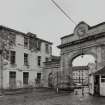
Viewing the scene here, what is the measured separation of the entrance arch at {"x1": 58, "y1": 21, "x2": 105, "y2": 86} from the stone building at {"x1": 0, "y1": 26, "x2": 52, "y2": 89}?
230 inches

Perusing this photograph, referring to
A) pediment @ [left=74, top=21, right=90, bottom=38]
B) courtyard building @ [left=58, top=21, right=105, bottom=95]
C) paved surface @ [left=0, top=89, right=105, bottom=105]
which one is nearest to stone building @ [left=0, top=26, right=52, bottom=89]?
courtyard building @ [left=58, top=21, right=105, bottom=95]

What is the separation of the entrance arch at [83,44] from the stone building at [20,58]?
19.1 feet

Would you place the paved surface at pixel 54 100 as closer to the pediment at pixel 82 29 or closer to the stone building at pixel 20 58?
the stone building at pixel 20 58

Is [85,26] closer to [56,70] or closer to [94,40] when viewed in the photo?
[94,40]

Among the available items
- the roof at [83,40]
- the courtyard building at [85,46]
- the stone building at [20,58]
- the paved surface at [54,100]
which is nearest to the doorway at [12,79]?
the stone building at [20,58]

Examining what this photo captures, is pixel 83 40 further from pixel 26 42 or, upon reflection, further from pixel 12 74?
pixel 12 74

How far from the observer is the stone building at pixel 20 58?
2133 centimetres

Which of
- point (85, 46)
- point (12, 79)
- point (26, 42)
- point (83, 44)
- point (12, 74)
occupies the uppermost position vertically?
point (26, 42)

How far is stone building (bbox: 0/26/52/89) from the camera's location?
2133 centimetres

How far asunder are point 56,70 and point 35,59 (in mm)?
4590

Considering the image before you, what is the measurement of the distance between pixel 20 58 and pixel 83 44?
1017cm

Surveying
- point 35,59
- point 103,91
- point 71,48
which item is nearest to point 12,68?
point 35,59

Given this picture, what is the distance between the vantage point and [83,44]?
Answer: 63.6ft

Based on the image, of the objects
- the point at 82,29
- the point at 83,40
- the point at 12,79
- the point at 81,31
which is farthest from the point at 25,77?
the point at 82,29
